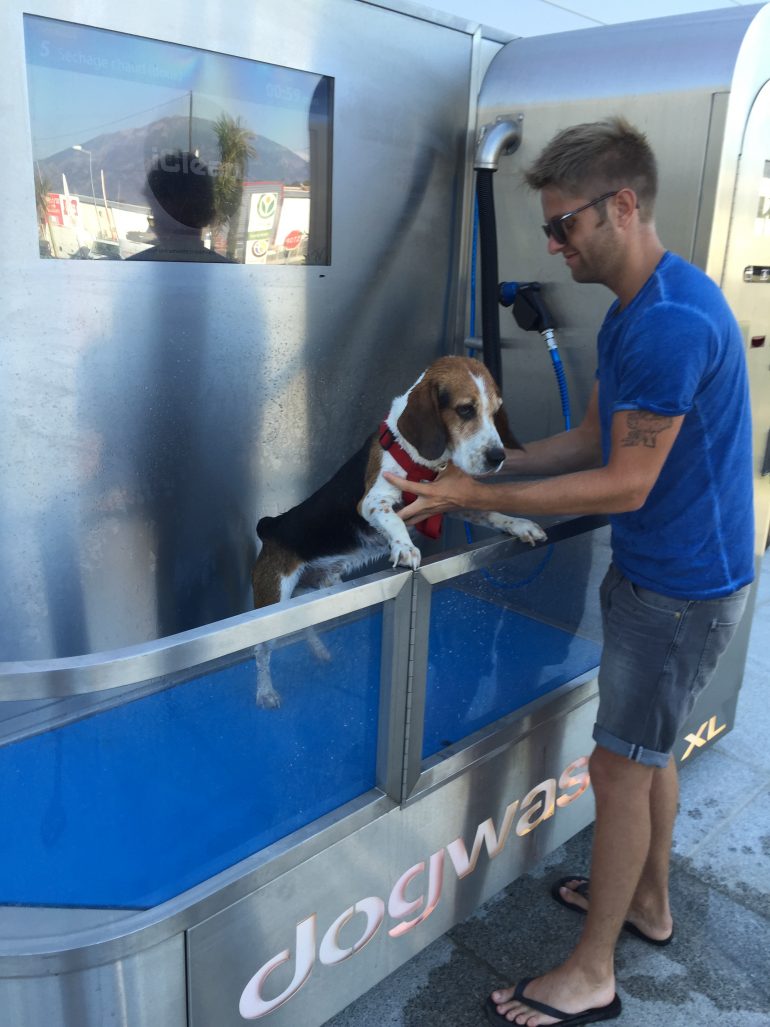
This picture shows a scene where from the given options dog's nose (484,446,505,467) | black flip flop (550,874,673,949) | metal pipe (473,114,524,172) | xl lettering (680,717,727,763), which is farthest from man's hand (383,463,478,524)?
xl lettering (680,717,727,763)

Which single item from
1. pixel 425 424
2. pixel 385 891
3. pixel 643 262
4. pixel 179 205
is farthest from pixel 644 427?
pixel 179 205

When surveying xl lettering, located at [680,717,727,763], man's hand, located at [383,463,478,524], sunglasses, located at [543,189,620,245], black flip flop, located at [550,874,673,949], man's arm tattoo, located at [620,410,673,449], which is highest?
sunglasses, located at [543,189,620,245]

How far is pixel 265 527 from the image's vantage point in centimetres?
265

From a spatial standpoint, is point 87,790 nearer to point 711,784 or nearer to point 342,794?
point 342,794

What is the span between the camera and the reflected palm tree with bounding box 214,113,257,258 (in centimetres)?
232

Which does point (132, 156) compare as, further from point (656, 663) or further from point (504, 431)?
point (656, 663)

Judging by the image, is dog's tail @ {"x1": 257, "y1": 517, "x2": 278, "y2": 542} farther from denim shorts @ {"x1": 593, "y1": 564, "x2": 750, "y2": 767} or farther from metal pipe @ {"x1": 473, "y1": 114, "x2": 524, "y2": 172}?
metal pipe @ {"x1": 473, "y1": 114, "x2": 524, "y2": 172}

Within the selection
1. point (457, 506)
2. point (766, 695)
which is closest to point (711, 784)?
point (766, 695)

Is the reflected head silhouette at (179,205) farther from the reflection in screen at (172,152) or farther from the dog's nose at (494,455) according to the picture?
the dog's nose at (494,455)

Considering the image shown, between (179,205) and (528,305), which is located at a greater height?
(179,205)

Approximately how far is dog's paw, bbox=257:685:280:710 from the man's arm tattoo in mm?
870

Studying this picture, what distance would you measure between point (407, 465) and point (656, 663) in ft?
2.64

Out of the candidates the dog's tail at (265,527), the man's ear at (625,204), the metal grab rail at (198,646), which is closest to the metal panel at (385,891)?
the metal grab rail at (198,646)

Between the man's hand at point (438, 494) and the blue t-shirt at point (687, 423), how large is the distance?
0.36 metres
